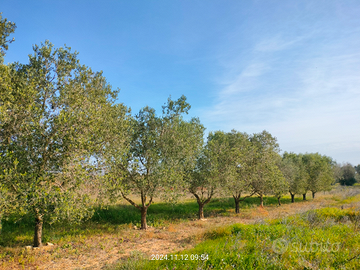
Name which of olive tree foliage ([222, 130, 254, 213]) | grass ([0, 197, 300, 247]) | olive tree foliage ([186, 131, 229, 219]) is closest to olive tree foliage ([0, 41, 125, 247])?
grass ([0, 197, 300, 247])

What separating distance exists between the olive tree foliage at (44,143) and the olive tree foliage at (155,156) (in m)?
5.31

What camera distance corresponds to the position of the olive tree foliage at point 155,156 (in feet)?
68.0

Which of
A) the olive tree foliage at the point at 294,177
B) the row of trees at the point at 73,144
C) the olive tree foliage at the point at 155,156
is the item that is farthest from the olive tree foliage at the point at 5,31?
the olive tree foliage at the point at 294,177

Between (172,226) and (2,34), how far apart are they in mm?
23434

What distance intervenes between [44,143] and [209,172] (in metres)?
19.8

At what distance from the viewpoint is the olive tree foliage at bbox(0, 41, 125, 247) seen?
12.6m

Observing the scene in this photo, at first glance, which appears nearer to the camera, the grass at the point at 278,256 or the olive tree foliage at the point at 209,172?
the grass at the point at 278,256

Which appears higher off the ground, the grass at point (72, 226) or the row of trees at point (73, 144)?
the row of trees at point (73, 144)

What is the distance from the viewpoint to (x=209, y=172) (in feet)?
92.3

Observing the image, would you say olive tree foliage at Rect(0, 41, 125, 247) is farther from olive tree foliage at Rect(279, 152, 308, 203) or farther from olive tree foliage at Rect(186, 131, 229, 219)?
olive tree foliage at Rect(279, 152, 308, 203)

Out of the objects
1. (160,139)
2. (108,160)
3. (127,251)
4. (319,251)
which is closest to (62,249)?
(127,251)

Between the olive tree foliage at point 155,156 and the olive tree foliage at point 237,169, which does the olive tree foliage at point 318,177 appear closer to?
the olive tree foliage at point 237,169

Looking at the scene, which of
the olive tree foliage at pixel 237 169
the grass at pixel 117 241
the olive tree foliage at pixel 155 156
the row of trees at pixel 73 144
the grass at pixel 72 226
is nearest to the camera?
the grass at pixel 117 241

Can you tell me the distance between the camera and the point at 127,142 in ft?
68.7
